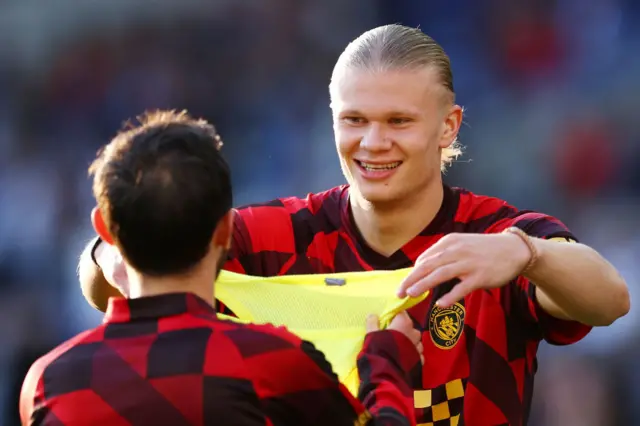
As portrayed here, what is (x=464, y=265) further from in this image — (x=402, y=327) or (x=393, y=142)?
(x=393, y=142)

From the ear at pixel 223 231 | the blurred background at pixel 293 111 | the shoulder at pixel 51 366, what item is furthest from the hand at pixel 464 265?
the blurred background at pixel 293 111

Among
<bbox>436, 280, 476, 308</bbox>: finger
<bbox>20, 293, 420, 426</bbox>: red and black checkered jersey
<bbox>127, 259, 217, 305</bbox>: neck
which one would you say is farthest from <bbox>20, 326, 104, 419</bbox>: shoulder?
<bbox>436, 280, 476, 308</bbox>: finger

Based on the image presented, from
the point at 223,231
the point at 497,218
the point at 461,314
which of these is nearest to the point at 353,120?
the point at 497,218

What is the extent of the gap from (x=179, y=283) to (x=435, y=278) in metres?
0.74

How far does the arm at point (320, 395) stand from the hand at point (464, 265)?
1.20 ft

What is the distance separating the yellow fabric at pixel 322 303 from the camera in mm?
2912

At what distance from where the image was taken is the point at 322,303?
3.11 m

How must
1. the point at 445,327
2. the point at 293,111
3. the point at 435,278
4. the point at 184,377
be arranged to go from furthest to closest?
the point at 293,111 < the point at 445,327 < the point at 435,278 < the point at 184,377

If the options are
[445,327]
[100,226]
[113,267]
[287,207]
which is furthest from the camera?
[287,207]

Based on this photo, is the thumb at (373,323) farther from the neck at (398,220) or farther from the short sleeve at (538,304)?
the neck at (398,220)

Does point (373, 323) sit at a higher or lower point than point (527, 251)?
lower

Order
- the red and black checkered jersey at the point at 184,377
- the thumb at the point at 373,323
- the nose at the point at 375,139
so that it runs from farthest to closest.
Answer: the nose at the point at 375,139 < the thumb at the point at 373,323 < the red and black checkered jersey at the point at 184,377

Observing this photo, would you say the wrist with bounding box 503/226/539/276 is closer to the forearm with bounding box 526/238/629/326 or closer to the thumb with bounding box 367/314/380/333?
the forearm with bounding box 526/238/629/326

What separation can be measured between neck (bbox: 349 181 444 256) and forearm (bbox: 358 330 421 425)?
3.20 ft
